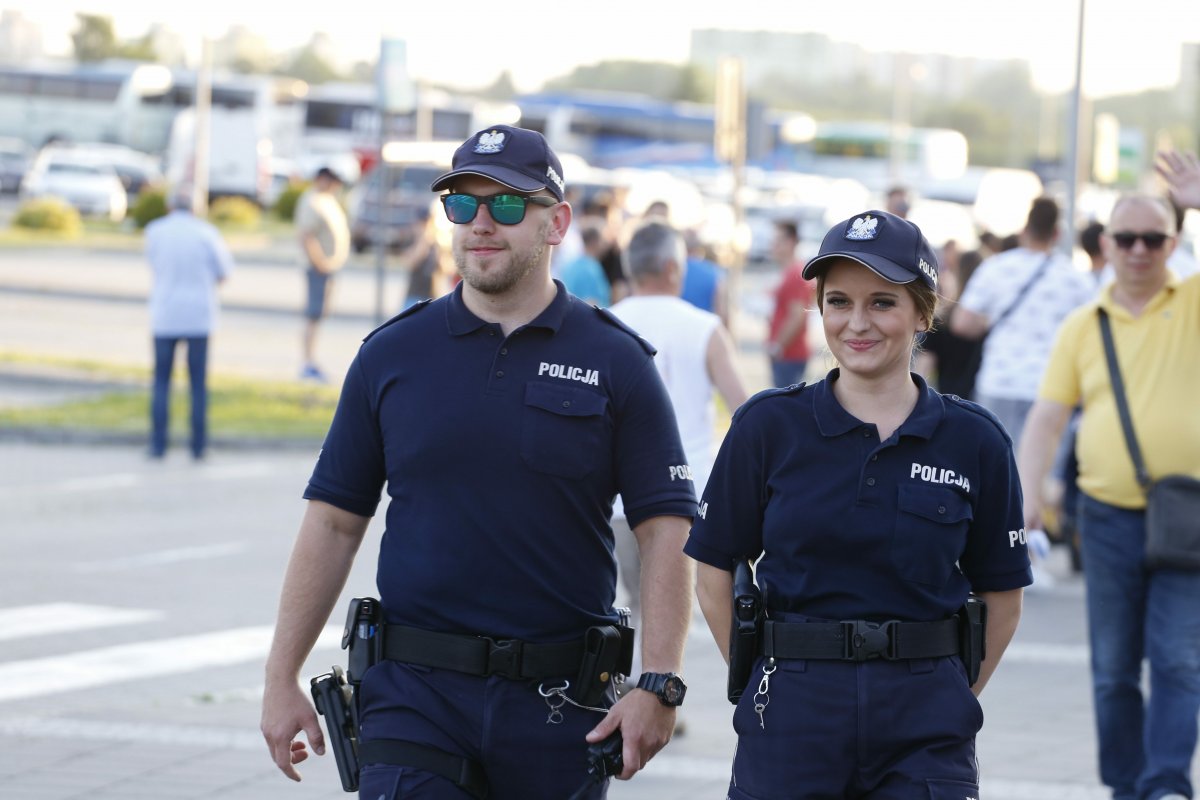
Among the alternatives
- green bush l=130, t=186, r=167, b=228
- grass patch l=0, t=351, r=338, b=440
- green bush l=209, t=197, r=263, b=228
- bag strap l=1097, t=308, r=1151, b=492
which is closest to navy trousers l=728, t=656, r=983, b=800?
bag strap l=1097, t=308, r=1151, b=492

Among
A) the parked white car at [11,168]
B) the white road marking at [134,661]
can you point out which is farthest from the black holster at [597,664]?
the parked white car at [11,168]

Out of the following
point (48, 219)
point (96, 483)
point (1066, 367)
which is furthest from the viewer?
point (48, 219)

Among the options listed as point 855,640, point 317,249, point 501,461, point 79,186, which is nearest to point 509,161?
point 501,461

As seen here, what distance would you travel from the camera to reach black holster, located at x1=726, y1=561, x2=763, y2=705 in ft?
13.0

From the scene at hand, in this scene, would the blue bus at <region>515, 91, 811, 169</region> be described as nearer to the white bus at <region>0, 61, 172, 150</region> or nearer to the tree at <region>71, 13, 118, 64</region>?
the white bus at <region>0, 61, 172, 150</region>

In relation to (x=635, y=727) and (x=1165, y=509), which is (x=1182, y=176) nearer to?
(x=1165, y=509)

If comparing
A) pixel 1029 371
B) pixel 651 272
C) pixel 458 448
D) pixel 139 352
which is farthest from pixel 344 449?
pixel 139 352

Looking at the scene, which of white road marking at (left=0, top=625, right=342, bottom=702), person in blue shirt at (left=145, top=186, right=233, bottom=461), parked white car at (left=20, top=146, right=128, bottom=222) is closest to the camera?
white road marking at (left=0, top=625, right=342, bottom=702)

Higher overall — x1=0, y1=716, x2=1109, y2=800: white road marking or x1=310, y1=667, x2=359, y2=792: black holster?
x1=310, y1=667, x2=359, y2=792: black holster

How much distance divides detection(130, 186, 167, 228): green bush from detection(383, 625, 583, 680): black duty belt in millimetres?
41870

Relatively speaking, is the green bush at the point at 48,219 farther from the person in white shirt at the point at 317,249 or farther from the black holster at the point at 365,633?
the black holster at the point at 365,633

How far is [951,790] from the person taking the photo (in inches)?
151

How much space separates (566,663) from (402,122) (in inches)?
687

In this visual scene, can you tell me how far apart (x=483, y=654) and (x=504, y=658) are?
0.04m
